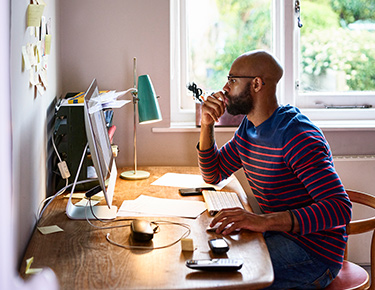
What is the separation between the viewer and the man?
59.6 inches

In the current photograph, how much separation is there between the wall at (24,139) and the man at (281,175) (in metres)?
0.56

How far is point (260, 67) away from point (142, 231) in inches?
34.4

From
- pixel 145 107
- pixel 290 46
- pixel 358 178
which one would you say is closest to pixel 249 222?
pixel 145 107

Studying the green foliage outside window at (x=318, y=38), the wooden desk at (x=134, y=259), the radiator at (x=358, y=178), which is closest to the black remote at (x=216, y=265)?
the wooden desk at (x=134, y=259)

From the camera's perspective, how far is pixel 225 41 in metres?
2.79

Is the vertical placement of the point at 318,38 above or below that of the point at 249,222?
above

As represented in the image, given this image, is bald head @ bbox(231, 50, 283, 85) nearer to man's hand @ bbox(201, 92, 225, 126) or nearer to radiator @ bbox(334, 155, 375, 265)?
man's hand @ bbox(201, 92, 225, 126)

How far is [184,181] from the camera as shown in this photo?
7.02 ft

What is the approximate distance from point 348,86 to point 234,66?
120 cm

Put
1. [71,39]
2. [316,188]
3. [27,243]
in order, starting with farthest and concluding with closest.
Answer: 1. [71,39]
2. [316,188]
3. [27,243]

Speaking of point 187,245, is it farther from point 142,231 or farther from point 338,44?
point 338,44

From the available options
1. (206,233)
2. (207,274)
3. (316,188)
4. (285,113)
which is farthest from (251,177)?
(207,274)

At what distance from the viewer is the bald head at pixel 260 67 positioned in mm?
1908

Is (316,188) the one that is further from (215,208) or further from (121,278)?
(121,278)
